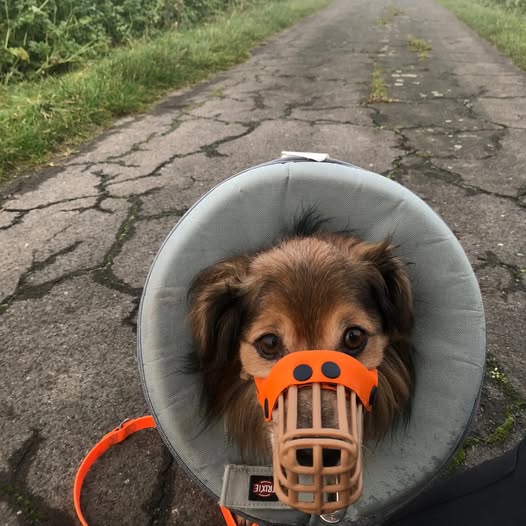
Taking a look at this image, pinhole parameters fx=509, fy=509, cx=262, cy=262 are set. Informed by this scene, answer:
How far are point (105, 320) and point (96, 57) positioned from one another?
4.97 metres

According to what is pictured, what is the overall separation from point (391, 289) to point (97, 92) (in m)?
4.42

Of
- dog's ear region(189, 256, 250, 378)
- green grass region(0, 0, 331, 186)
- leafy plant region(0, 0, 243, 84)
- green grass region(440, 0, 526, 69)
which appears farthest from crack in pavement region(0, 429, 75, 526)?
green grass region(440, 0, 526, 69)

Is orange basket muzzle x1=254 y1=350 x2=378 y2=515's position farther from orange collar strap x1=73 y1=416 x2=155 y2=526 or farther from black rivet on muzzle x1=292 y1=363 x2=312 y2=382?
orange collar strap x1=73 y1=416 x2=155 y2=526

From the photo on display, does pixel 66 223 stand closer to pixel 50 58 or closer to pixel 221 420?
pixel 221 420

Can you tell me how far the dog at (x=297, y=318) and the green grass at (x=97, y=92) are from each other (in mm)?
2990

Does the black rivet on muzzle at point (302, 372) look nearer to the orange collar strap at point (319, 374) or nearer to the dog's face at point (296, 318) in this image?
the orange collar strap at point (319, 374)

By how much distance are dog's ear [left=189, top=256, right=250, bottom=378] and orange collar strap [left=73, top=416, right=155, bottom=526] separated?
405mm

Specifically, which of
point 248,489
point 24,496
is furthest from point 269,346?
point 24,496

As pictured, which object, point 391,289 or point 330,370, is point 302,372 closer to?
point 330,370

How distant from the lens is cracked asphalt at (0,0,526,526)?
5.90 ft

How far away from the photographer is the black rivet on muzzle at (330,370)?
119cm

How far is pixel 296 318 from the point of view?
135 centimetres

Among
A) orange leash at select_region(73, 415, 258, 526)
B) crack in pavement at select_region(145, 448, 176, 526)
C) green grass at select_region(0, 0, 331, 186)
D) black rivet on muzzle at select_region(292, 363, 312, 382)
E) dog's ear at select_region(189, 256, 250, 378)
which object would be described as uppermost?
black rivet on muzzle at select_region(292, 363, 312, 382)

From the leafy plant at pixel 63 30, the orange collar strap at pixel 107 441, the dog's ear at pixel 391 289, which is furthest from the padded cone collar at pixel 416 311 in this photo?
the leafy plant at pixel 63 30
